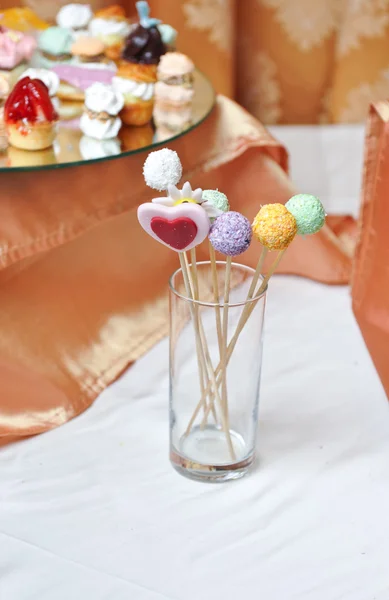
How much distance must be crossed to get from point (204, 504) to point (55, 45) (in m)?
0.85

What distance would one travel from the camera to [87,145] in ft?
3.73

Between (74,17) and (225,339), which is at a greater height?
(74,17)

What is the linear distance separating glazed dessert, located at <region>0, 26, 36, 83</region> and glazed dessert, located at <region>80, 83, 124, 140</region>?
19 centimetres

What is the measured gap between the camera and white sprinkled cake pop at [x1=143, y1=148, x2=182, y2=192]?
753 millimetres

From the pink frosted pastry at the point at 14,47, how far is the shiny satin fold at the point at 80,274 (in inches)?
11.3

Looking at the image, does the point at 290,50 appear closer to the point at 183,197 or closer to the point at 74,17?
the point at 74,17

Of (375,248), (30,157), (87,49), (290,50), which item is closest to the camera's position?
(30,157)

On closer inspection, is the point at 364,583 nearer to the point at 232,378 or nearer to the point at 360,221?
the point at 232,378

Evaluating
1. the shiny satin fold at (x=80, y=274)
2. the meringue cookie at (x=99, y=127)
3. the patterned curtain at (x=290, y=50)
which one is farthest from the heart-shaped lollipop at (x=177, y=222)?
the patterned curtain at (x=290, y=50)

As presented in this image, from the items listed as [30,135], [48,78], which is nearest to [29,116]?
[30,135]

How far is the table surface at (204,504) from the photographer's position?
0.81m

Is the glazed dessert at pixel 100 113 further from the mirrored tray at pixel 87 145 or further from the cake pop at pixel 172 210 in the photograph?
the cake pop at pixel 172 210

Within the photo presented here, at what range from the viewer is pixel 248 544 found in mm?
862

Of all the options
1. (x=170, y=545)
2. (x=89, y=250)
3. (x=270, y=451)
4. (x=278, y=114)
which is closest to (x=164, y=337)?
(x=89, y=250)
